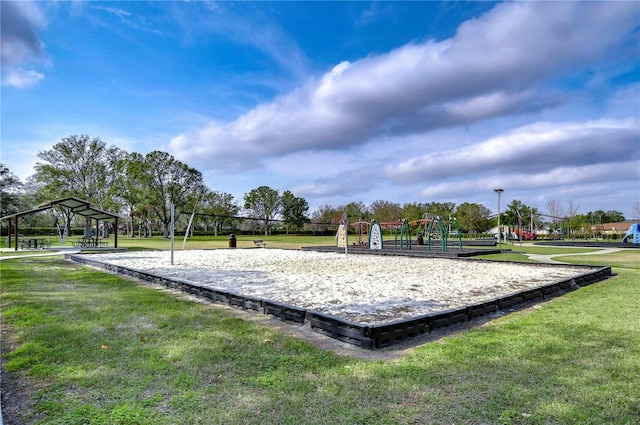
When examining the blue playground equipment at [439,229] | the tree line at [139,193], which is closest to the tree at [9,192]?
the tree line at [139,193]

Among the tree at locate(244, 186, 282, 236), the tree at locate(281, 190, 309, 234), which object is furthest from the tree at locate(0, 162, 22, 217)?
the tree at locate(281, 190, 309, 234)

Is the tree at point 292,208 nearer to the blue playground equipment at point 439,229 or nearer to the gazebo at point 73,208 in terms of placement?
the blue playground equipment at point 439,229

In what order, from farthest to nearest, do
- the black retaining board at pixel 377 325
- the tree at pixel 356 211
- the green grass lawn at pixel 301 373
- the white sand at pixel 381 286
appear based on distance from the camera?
the tree at pixel 356 211, the white sand at pixel 381 286, the black retaining board at pixel 377 325, the green grass lawn at pixel 301 373

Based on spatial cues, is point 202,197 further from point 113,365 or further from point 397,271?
point 113,365

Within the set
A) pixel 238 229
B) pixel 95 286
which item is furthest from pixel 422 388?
pixel 238 229

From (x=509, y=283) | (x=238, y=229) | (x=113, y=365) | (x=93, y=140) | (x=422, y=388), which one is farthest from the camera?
(x=238, y=229)

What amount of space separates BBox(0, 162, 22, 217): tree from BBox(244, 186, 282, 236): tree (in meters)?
31.1

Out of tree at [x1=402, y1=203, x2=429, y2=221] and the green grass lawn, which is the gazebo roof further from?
tree at [x1=402, y1=203, x2=429, y2=221]

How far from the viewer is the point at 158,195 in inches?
1742

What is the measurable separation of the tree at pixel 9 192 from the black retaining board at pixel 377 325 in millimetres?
42795

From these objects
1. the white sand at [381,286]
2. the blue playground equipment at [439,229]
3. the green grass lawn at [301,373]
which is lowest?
the white sand at [381,286]

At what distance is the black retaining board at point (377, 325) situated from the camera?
166 inches

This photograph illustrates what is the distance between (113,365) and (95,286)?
18.3ft

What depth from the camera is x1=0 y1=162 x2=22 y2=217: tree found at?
3894 centimetres
